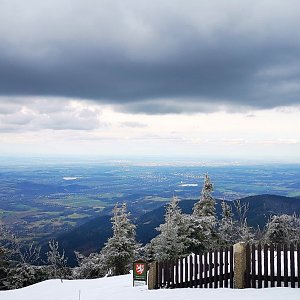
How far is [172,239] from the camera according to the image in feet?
98.9

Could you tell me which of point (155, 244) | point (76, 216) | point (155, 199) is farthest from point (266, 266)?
point (155, 199)

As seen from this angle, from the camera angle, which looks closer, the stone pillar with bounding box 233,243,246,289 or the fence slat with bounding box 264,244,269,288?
the fence slat with bounding box 264,244,269,288

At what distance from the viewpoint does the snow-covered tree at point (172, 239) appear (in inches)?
1176

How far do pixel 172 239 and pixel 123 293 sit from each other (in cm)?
1803

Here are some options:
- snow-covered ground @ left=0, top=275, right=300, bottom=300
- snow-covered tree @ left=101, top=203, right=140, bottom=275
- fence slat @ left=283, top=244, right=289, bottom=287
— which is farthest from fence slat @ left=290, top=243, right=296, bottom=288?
snow-covered tree @ left=101, top=203, right=140, bottom=275

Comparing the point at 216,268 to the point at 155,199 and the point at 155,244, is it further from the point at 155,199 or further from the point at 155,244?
the point at 155,199

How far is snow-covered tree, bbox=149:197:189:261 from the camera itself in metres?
29.9

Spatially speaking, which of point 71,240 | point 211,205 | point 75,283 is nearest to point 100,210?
point 71,240

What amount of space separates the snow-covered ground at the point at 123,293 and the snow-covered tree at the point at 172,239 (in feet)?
43.6

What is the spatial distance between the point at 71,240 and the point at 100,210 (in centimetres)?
6473

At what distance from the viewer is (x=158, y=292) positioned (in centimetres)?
1148

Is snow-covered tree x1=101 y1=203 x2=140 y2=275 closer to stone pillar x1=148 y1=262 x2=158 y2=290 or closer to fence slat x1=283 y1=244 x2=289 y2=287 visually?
stone pillar x1=148 y1=262 x2=158 y2=290

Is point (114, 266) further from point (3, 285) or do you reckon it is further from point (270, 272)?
point (270, 272)

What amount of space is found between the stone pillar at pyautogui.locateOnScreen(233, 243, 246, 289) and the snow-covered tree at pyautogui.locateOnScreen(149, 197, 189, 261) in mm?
19419
